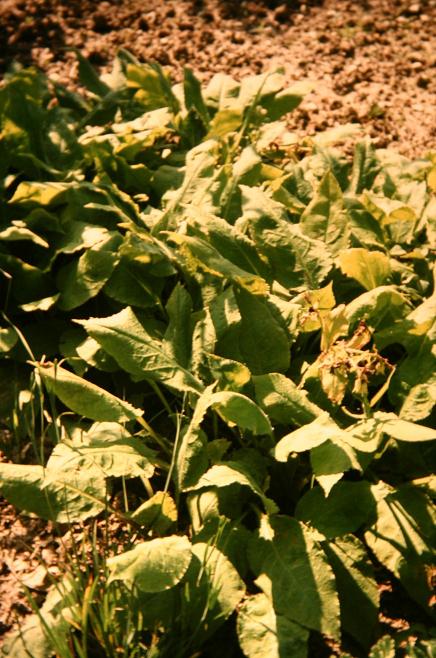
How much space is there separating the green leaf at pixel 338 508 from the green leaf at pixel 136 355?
0.37 m

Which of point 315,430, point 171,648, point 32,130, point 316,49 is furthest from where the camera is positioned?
point 316,49

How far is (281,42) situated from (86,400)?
2328 mm

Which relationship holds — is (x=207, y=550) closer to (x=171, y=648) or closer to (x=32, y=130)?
(x=171, y=648)

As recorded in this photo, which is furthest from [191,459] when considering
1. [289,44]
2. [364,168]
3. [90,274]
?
[289,44]

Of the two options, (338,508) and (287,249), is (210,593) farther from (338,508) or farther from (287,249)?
(287,249)

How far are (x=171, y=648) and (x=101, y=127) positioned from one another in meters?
1.74

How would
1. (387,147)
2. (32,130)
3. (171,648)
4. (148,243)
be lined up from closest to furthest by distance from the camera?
(171,648) < (148,243) < (32,130) < (387,147)

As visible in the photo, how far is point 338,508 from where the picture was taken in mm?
1647

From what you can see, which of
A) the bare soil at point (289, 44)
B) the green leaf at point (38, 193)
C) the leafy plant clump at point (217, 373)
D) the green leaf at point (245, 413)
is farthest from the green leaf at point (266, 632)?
the bare soil at point (289, 44)

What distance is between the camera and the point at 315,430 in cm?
160

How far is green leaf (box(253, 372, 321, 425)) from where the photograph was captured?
1715 mm

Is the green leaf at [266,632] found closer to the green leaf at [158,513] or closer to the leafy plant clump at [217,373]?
the leafy plant clump at [217,373]

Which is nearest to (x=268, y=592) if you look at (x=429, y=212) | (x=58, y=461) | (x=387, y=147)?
(x=58, y=461)

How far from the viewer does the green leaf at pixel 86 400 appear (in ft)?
5.78
